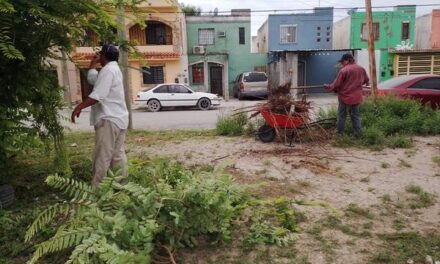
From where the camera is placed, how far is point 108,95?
4.07m

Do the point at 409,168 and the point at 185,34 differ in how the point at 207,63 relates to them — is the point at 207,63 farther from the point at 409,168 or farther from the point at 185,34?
the point at 409,168

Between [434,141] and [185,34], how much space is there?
76.6ft

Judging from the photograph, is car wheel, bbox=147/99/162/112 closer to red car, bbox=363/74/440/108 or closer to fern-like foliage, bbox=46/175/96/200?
red car, bbox=363/74/440/108

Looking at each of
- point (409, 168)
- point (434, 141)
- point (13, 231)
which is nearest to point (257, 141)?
point (409, 168)

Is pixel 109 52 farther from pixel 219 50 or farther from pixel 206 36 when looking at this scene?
pixel 206 36

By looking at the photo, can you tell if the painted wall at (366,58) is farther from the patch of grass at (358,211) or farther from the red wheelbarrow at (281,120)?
A: the patch of grass at (358,211)

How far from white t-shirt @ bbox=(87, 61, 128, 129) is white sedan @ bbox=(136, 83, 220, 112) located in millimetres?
13872

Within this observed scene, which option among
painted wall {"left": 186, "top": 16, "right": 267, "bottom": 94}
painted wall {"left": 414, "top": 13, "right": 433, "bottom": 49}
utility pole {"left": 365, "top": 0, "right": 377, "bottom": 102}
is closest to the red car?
utility pole {"left": 365, "top": 0, "right": 377, "bottom": 102}

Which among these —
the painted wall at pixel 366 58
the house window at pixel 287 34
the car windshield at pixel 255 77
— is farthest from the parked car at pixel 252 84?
the painted wall at pixel 366 58

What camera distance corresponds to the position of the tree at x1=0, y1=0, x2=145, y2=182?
3674 mm

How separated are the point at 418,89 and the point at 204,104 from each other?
10.3 meters

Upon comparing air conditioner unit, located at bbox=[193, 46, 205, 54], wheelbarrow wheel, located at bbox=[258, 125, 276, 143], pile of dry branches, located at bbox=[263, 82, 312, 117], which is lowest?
wheelbarrow wheel, located at bbox=[258, 125, 276, 143]

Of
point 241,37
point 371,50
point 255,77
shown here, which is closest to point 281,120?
point 371,50

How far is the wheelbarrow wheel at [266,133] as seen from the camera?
25.6 ft
